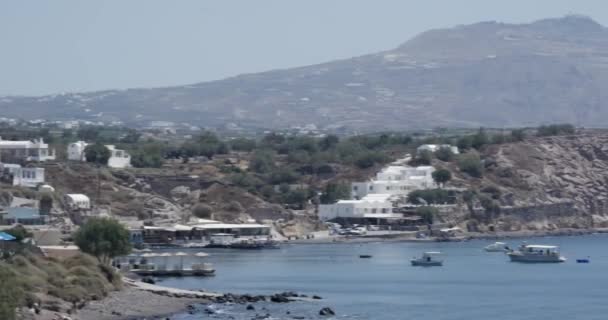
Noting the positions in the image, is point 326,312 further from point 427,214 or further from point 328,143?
point 328,143

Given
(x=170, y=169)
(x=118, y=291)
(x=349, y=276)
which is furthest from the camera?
(x=170, y=169)

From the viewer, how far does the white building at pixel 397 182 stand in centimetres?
11712

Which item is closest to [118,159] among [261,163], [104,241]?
[261,163]

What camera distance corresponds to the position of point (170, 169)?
116 meters

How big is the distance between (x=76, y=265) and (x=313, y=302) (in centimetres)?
732

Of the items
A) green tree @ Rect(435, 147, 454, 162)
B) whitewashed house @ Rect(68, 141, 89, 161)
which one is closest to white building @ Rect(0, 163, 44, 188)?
whitewashed house @ Rect(68, 141, 89, 161)

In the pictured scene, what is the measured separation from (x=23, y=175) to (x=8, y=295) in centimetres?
5758

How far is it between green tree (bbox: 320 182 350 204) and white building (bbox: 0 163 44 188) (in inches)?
820

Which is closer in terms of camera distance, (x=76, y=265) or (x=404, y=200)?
(x=76, y=265)

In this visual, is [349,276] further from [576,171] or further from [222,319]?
[576,171]

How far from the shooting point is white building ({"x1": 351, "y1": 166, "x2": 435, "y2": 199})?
117 metres

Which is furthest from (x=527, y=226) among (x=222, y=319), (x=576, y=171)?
(x=222, y=319)

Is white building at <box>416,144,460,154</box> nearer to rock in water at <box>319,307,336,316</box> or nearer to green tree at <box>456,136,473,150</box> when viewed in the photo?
green tree at <box>456,136,473,150</box>

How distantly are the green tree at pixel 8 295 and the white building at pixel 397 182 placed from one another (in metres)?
72.3
